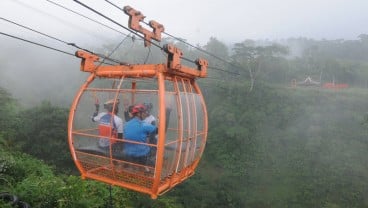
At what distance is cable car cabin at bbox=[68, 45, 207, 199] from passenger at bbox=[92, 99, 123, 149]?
0.06 feet

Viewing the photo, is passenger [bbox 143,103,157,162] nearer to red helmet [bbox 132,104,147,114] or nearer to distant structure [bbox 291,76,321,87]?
red helmet [bbox 132,104,147,114]

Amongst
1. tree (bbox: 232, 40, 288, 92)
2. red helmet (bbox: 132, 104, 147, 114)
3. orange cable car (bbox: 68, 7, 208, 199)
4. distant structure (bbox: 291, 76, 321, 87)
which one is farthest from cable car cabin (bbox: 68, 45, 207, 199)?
distant structure (bbox: 291, 76, 321, 87)

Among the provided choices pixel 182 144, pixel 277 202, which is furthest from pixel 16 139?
pixel 182 144

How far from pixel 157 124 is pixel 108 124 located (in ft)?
2.09

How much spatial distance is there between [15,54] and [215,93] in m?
29.9

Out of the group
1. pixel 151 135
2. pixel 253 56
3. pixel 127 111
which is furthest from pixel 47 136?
pixel 253 56

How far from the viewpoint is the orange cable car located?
4.52 m

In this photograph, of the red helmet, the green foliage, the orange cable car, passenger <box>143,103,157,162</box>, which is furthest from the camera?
the green foliage

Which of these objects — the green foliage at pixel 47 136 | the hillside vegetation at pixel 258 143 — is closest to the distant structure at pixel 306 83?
the hillside vegetation at pixel 258 143

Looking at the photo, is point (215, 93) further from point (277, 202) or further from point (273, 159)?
point (277, 202)

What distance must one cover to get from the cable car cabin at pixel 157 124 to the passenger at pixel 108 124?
17mm

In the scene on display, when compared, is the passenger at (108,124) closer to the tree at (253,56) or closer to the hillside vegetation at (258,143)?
the hillside vegetation at (258,143)

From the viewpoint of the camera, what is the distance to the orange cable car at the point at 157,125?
4.52m

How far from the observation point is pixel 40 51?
161ft
